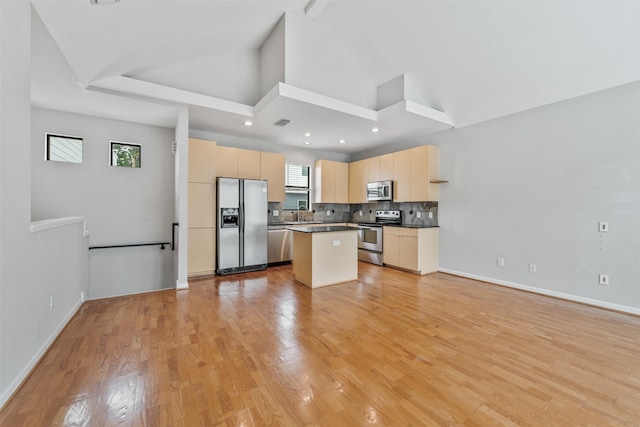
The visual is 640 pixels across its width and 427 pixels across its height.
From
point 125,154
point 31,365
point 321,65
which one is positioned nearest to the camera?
point 31,365

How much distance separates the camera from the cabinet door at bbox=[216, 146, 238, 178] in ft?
16.2

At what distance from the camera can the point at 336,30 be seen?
4.06 meters

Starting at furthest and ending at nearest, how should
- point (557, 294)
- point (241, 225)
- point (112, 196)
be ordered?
point (241, 225) → point (112, 196) → point (557, 294)

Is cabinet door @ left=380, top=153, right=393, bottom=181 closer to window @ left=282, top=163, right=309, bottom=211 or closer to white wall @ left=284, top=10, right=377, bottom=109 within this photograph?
white wall @ left=284, top=10, right=377, bottom=109

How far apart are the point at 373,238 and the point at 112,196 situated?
497cm

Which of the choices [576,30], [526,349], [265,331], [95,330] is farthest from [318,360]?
[576,30]

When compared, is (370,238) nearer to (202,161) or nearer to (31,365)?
(202,161)

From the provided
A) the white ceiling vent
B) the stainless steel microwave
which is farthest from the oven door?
the white ceiling vent

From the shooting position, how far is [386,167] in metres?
5.79

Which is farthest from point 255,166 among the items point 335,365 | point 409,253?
point 335,365

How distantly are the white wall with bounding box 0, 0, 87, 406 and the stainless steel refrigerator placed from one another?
2486 mm

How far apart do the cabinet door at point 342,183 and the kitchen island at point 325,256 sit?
2.43m

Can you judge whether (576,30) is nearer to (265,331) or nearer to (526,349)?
(526,349)

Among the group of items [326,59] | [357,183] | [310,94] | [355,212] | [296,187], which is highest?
[326,59]
